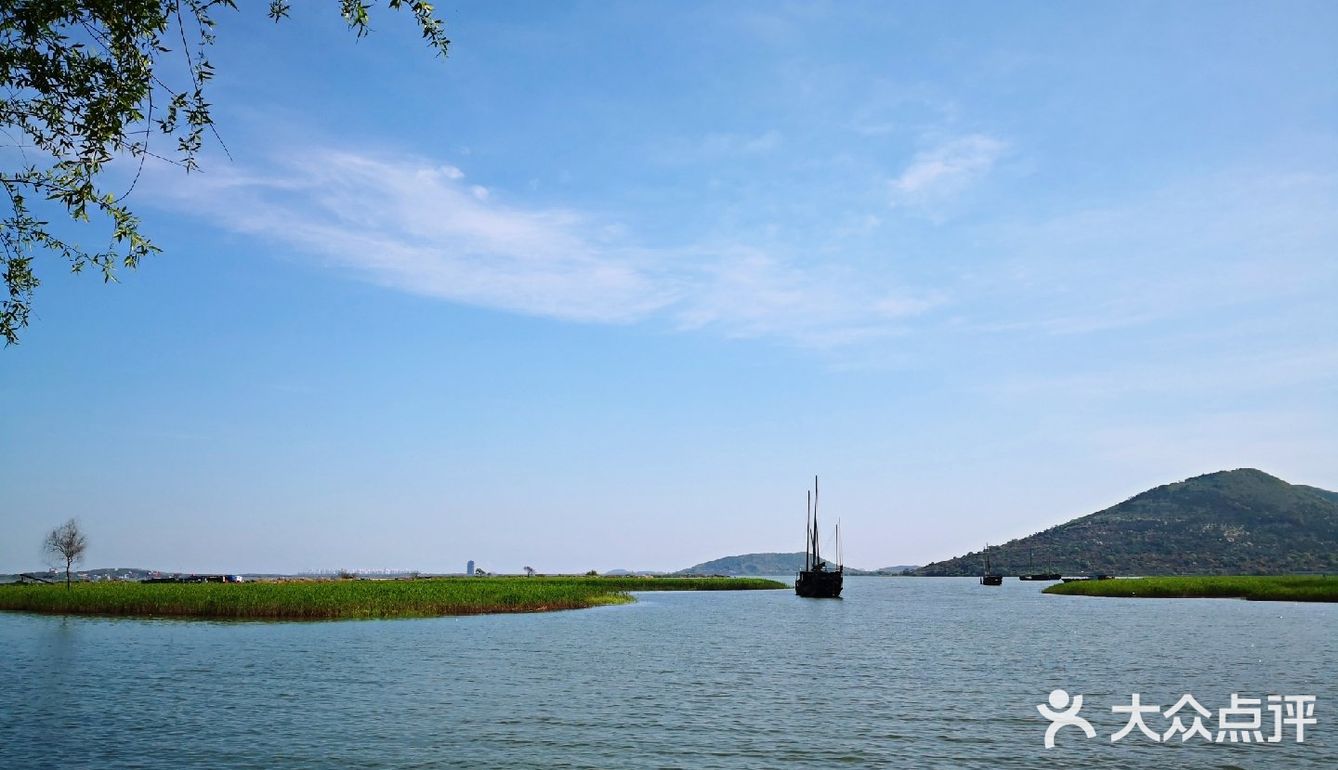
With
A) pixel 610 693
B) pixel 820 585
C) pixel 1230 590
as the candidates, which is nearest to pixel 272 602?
pixel 610 693

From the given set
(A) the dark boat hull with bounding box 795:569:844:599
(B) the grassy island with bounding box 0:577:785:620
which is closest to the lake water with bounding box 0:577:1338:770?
(B) the grassy island with bounding box 0:577:785:620

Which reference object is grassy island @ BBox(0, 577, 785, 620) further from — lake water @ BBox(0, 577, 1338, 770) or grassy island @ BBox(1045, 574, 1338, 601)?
grassy island @ BBox(1045, 574, 1338, 601)

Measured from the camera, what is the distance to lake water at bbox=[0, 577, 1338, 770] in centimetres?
2873

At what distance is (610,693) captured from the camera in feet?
136

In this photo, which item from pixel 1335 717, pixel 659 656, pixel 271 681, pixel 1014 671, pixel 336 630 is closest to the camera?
pixel 1335 717

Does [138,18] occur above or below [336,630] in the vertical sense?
above

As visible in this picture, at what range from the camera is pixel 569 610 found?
105 meters

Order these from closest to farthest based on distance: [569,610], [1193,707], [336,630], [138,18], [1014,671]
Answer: [138,18] → [1193,707] → [1014,671] → [336,630] → [569,610]

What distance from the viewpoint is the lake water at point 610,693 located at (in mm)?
28734

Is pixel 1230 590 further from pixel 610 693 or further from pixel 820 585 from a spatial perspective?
pixel 610 693

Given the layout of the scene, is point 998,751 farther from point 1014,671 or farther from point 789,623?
point 789,623

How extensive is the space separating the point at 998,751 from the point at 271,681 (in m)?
33.7

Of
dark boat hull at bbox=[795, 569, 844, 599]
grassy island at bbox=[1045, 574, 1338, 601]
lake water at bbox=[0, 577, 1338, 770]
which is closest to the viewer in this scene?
lake water at bbox=[0, 577, 1338, 770]

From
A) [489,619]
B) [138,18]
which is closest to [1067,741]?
[138,18]
